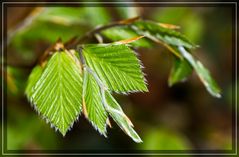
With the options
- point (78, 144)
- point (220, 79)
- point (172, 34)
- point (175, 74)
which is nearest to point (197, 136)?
point (220, 79)

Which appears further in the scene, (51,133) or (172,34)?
(51,133)

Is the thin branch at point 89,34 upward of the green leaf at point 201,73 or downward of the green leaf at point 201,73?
upward

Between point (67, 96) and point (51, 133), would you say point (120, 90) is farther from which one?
point (51, 133)

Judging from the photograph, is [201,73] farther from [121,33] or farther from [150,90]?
[150,90]

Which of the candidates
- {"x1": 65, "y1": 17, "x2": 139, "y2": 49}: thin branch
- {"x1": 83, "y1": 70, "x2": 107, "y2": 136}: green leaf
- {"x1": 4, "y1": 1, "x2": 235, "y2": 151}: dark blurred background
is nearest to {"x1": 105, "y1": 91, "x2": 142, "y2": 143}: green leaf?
{"x1": 83, "y1": 70, "x2": 107, "y2": 136}: green leaf

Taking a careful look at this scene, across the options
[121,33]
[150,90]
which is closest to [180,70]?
[121,33]

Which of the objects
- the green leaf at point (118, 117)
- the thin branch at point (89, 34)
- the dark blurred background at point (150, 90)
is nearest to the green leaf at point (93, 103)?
the green leaf at point (118, 117)

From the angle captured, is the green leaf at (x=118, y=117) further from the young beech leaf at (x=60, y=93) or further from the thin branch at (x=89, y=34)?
the thin branch at (x=89, y=34)
